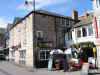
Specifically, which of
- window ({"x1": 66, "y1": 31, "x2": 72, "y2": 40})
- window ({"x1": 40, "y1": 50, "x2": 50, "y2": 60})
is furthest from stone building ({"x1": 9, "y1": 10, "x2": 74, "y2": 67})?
window ({"x1": 66, "y1": 31, "x2": 72, "y2": 40})

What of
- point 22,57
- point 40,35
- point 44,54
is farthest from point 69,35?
point 22,57

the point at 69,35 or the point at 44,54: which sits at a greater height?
the point at 69,35

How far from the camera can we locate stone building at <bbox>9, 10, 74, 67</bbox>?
766 inches

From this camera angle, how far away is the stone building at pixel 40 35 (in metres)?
19.5

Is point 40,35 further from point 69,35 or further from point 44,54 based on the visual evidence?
point 69,35

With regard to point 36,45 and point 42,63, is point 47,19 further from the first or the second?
point 42,63

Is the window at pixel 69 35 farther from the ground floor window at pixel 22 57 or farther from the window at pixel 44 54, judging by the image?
the ground floor window at pixel 22 57

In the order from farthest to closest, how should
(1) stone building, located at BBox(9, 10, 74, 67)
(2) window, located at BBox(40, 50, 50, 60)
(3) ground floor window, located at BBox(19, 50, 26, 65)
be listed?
(3) ground floor window, located at BBox(19, 50, 26, 65) → (2) window, located at BBox(40, 50, 50, 60) → (1) stone building, located at BBox(9, 10, 74, 67)

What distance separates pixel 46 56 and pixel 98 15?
933cm

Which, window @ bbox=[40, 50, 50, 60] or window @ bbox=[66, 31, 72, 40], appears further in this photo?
window @ bbox=[66, 31, 72, 40]

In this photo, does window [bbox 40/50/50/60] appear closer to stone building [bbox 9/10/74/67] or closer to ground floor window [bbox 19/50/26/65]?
stone building [bbox 9/10/74/67]

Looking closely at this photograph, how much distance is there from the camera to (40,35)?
20109mm

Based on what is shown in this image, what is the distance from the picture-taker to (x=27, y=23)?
21.4 m

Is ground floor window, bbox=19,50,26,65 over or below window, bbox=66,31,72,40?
below
